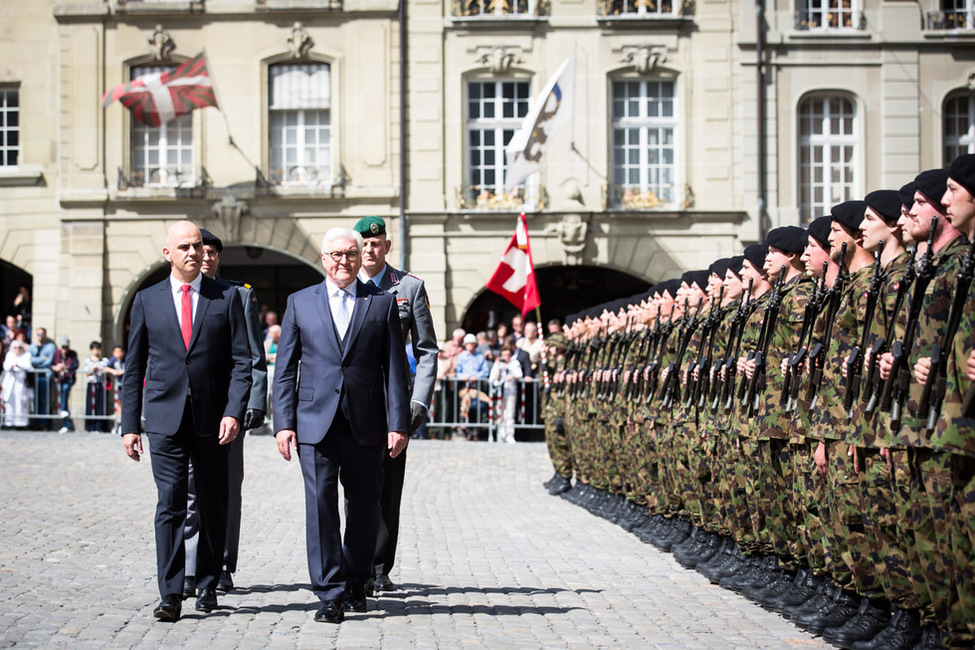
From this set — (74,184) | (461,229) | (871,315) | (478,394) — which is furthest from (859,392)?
(74,184)

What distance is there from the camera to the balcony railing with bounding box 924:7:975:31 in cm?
3014

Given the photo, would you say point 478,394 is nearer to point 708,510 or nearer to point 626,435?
point 626,435

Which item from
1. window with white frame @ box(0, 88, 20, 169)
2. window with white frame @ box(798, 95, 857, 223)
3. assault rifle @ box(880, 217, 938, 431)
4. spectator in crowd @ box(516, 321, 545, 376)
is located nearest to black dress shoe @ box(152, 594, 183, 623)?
assault rifle @ box(880, 217, 938, 431)

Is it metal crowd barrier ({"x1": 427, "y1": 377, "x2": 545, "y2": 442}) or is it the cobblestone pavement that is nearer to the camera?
the cobblestone pavement

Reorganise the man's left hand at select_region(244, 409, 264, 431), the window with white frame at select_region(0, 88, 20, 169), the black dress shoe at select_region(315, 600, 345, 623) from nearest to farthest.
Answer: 1. the black dress shoe at select_region(315, 600, 345, 623)
2. the man's left hand at select_region(244, 409, 264, 431)
3. the window with white frame at select_region(0, 88, 20, 169)

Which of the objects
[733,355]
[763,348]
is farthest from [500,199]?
[763,348]

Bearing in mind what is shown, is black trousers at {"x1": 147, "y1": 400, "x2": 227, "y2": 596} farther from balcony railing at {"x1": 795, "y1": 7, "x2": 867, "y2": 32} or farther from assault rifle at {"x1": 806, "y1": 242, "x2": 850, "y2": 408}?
balcony railing at {"x1": 795, "y1": 7, "x2": 867, "y2": 32}

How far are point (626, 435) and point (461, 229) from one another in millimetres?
17065

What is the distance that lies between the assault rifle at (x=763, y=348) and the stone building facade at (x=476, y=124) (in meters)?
20.6

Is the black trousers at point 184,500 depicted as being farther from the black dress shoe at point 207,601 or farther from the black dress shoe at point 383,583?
the black dress shoe at point 383,583

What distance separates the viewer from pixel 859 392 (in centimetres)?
735

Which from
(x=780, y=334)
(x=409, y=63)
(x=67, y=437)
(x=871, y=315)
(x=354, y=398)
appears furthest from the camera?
(x=409, y=63)

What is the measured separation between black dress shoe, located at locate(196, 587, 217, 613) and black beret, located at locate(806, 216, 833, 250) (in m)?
3.71

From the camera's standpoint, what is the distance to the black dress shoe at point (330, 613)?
25.8 ft
